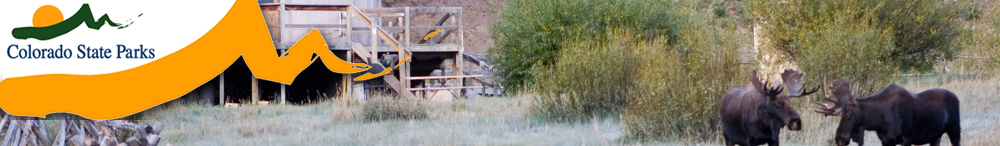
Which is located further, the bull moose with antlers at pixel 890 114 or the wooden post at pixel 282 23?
the wooden post at pixel 282 23

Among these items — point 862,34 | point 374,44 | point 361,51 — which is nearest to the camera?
point 862,34

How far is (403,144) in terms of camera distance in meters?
9.74

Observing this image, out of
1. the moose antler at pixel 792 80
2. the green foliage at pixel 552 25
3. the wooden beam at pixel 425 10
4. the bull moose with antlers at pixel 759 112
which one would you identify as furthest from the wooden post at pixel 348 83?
the moose antler at pixel 792 80

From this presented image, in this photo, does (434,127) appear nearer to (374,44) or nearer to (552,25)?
(374,44)

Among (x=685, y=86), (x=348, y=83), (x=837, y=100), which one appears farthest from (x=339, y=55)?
(x=837, y=100)

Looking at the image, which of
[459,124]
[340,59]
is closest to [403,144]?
[459,124]

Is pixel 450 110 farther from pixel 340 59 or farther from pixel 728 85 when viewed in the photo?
pixel 728 85

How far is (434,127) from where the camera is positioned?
11.8 metres

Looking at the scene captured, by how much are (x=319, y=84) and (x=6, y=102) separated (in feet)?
36.4

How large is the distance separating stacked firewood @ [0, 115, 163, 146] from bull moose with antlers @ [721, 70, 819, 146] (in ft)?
19.5

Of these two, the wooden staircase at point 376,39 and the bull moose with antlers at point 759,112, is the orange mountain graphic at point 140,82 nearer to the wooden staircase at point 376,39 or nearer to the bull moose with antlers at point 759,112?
the bull moose with antlers at point 759,112

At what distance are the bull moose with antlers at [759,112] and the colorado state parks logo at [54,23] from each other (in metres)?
5.40

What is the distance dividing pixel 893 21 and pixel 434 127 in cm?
1149

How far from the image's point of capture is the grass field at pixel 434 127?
375 inches
